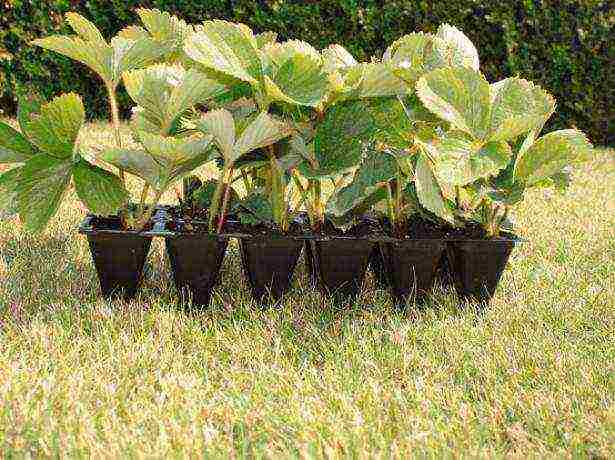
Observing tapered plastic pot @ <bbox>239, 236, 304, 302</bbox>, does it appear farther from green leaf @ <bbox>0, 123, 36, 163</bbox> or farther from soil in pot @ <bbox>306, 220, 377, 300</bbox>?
green leaf @ <bbox>0, 123, 36, 163</bbox>

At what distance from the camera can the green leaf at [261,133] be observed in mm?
1646

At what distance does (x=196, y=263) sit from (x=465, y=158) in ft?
2.24

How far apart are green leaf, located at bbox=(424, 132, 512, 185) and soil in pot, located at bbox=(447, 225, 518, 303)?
0.23m

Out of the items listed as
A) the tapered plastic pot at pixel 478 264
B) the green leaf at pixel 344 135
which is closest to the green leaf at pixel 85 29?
the green leaf at pixel 344 135

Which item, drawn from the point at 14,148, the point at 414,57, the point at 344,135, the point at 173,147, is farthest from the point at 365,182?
the point at 14,148

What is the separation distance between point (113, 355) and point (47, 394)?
0.64 feet

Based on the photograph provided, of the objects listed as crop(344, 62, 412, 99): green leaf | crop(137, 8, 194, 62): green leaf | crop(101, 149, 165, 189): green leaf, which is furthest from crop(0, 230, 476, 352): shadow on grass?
crop(137, 8, 194, 62): green leaf

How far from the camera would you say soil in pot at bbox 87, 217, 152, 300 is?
1.84 meters

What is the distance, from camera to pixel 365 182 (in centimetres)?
179

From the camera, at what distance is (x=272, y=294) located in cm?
195

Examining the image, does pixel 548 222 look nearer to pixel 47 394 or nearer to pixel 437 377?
pixel 437 377

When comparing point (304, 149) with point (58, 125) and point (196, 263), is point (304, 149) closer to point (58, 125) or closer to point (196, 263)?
point (196, 263)

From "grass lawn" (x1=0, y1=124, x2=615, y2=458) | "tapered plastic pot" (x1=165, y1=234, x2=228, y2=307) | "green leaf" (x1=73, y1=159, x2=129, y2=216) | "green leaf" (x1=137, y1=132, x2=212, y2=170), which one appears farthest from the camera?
"tapered plastic pot" (x1=165, y1=234, x2=228, y2=307)

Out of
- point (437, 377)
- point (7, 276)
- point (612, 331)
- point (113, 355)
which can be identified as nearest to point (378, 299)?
point (437, 377)
